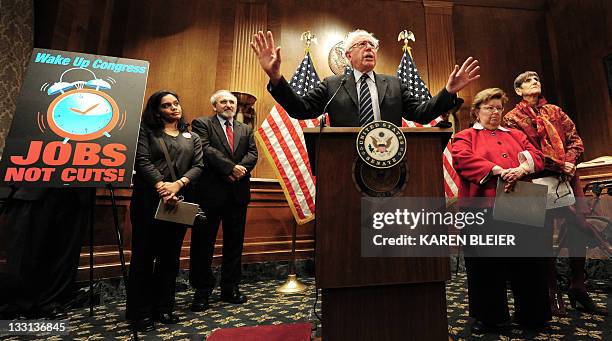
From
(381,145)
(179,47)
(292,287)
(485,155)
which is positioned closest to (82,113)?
(381,145)

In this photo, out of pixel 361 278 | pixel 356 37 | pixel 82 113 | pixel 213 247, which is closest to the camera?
pixel 361 278

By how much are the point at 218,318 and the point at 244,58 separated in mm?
3616

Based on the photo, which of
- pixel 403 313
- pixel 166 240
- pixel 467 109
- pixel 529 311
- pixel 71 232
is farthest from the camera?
pixel 467 109

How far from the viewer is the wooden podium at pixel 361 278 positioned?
114 cm

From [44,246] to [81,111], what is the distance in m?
1.14

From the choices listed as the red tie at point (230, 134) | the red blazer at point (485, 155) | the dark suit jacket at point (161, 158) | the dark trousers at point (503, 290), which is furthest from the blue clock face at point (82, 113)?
the dark trousers at point (503, 290)

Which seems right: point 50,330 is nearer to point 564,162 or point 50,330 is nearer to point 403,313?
point 403,313

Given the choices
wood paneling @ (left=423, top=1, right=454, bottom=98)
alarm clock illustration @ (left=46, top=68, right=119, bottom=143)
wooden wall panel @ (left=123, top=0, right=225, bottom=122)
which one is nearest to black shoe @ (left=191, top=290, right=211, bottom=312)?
alarm clock illustration @ (left=46, top=68, right=119, bottom=143)

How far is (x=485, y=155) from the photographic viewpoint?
6.06 ft

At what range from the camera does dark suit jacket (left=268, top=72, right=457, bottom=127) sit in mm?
1492

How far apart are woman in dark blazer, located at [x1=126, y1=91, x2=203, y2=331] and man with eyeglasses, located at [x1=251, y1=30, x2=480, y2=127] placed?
982 mm

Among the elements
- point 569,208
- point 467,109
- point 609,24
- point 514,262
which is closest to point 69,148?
point 514,262

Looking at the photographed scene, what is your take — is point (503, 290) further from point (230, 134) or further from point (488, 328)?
point (230, 134)

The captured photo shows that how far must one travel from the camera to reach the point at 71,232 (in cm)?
233
